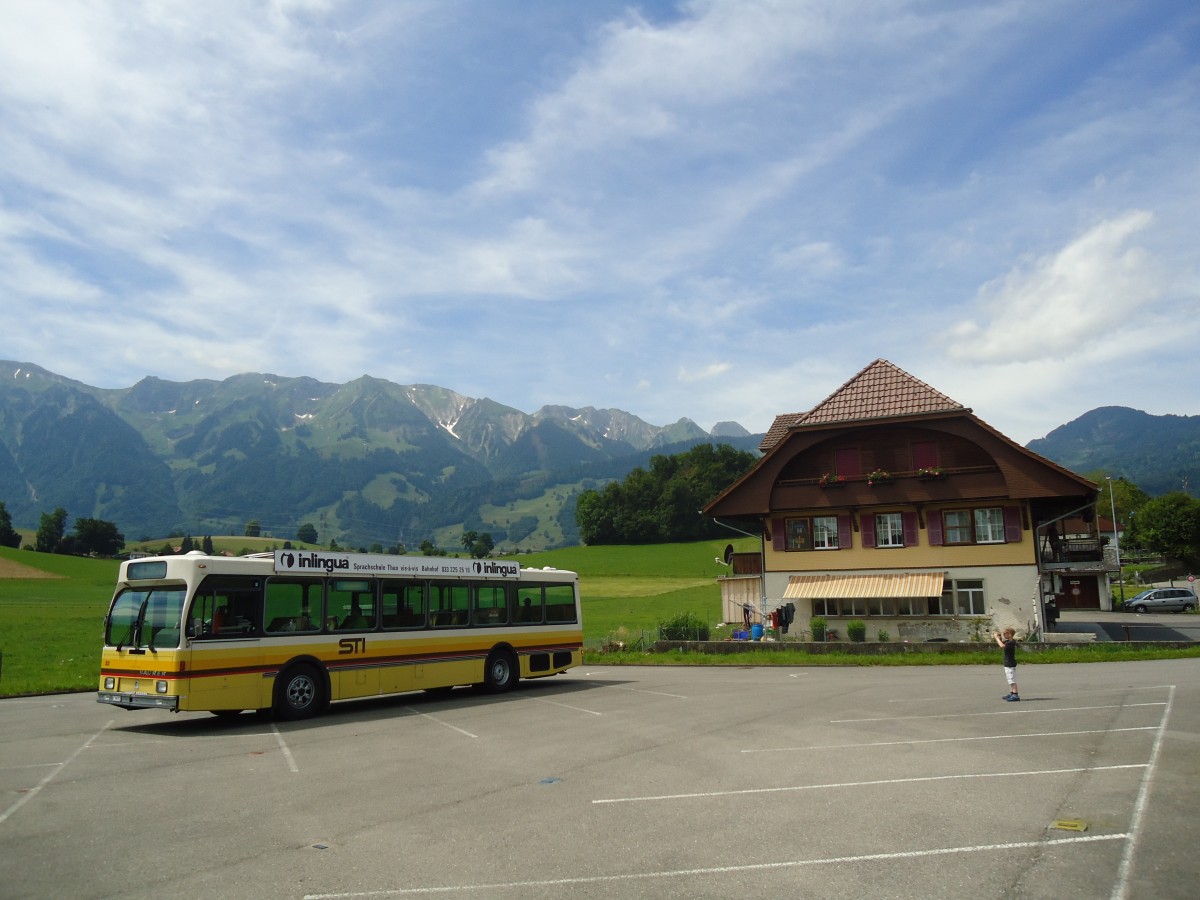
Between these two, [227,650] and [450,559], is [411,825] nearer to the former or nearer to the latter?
[227,650]

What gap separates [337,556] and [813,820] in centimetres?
1166

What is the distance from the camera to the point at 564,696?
2012cm

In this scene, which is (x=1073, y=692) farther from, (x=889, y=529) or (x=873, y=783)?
(x=889, y=529)

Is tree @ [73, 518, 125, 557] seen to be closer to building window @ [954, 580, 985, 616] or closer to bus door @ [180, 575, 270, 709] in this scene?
building window @ [954, 580, 985, 616]

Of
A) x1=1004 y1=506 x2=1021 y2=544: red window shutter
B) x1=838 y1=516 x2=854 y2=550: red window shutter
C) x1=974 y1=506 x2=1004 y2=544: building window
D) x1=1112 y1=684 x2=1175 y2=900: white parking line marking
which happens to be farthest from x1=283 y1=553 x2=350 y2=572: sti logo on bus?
x1=1004 y1=506 x2=1021 y2=544: red window shutter

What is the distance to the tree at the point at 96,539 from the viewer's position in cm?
13775

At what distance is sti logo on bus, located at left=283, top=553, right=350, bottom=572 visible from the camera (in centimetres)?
1662

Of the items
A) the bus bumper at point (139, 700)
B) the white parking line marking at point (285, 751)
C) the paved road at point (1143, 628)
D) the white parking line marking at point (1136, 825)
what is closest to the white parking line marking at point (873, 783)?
the white parking line marking at point (1136, 825)

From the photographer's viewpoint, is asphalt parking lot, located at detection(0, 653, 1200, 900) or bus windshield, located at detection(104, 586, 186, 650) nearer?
asphalt parking lot, located at detection(0, 653, 1200, 900)

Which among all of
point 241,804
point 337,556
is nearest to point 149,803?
point 241,804

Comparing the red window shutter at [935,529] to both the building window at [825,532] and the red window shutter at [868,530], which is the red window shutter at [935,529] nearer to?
the red window shutter at [868,530]

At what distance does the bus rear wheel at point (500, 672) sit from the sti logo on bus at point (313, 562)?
4.67 metres

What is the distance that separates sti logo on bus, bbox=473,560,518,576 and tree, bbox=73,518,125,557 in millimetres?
136717

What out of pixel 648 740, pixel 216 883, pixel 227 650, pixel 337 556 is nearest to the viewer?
pixel 216 883
